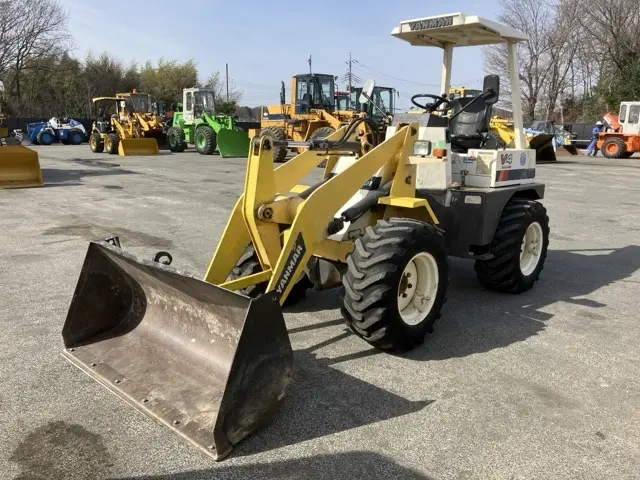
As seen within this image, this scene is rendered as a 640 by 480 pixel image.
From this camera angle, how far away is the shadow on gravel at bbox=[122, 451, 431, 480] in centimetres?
280

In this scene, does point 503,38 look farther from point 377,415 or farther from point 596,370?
point 377,415

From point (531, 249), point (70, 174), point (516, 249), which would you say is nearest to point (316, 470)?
point (516, 249)

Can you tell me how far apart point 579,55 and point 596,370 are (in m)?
44.5

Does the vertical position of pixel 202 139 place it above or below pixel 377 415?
above

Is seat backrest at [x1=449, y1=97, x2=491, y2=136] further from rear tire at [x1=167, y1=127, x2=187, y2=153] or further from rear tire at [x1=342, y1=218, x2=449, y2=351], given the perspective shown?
rear tire at [x1=167, y1=127, x2=187, y2=153]

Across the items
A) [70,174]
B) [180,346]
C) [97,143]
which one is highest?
[97,143]

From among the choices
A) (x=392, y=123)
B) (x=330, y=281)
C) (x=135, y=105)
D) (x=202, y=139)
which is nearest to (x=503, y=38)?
(x=392, y=123)

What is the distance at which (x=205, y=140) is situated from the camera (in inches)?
955

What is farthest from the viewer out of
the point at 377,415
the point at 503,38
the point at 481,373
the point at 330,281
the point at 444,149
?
the point at 503,38

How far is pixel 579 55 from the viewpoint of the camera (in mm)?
42406

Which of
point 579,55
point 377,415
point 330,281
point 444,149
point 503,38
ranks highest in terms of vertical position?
point 579,55

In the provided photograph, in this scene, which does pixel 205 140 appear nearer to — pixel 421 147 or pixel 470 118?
pixel 470 118

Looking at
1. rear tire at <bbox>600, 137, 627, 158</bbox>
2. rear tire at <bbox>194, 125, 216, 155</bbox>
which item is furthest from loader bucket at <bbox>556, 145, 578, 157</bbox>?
rear tire at <bbox>194, 125, 216, 155</bbox>

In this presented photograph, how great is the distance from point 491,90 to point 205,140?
65.4 feet
